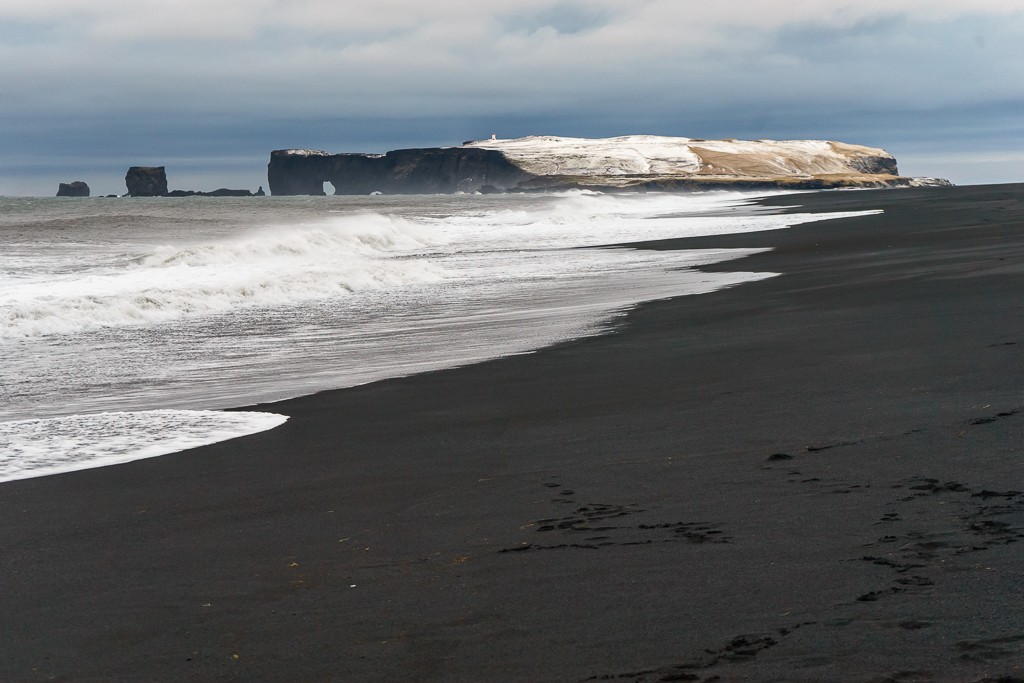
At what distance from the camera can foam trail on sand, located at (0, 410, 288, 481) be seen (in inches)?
238

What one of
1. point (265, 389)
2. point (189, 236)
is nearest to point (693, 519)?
point (265, 389)

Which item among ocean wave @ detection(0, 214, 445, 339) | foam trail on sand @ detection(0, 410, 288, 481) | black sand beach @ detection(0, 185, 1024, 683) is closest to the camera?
black sand beach @ detection(0, 185, 1024, 683)

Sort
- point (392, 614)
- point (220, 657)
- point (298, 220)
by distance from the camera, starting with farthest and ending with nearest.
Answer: point (298, 220)
point (392, 614)
point (220, 657)

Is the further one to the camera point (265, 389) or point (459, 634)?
point (265, 389)

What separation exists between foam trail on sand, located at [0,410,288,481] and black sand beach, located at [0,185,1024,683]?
0.27 metres

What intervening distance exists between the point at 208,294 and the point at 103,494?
1176cm

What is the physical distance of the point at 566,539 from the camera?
4.14 metres

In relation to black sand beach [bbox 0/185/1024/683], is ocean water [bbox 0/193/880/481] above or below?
above

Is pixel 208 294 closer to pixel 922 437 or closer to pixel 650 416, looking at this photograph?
pixel 650 416

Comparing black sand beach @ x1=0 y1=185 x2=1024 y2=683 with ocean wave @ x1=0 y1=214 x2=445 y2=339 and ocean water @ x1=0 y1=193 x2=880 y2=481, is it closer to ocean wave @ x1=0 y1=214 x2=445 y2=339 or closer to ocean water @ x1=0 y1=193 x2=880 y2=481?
ocean water @ x1=0 y1=193 x2=880 y2=481

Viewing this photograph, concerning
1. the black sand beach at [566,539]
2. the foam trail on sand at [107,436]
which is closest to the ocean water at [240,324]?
the foam trail on sand at [107,436]

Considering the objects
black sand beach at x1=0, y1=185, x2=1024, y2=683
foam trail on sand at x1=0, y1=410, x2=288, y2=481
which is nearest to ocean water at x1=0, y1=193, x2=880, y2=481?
foam trail on sand at x1=0, y1=410, x2=288, y2=481

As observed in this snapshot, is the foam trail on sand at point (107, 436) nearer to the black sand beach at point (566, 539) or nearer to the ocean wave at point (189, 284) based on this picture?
the black sand beach at point (566, 539)

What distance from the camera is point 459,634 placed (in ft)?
10.7
